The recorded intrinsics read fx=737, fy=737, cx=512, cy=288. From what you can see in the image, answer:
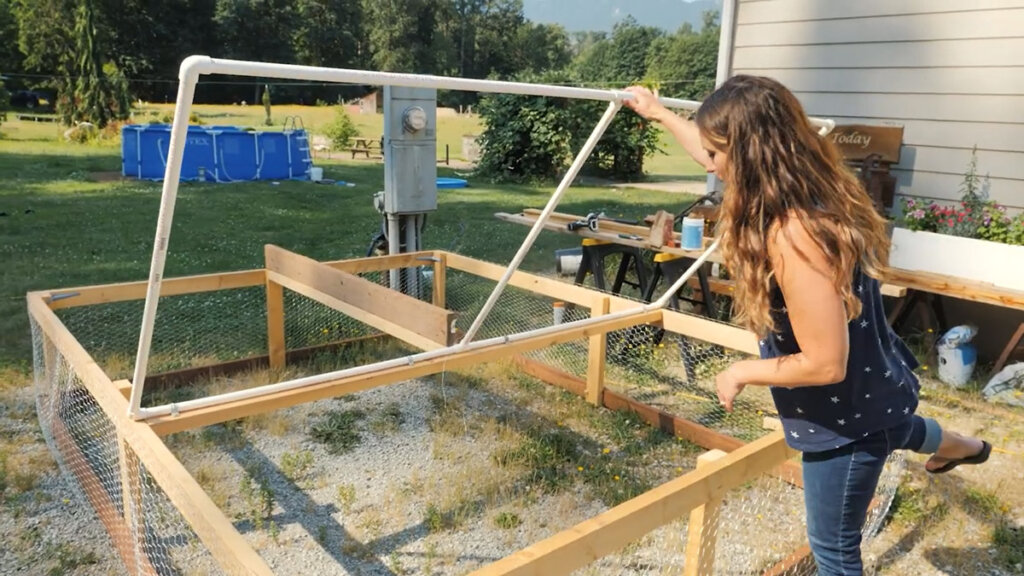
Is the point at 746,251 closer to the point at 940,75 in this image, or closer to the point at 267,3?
the point at 940,75

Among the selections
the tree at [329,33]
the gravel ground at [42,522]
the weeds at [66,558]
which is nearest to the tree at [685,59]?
the tree at [329,33]

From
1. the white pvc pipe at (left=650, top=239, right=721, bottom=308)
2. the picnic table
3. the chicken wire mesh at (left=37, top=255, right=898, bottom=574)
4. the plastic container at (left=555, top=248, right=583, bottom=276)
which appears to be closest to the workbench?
the white pvc pipe at (left=650, top=239, right=721, bottom=308)

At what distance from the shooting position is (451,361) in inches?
109

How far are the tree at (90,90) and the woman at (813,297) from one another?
21588mm

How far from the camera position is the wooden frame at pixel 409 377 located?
1.56 metres

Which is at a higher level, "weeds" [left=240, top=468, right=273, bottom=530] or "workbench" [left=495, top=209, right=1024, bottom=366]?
"workbench" [left=495, top=209, right=1024, bottom=366]

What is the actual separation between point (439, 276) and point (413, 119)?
0.95 meters

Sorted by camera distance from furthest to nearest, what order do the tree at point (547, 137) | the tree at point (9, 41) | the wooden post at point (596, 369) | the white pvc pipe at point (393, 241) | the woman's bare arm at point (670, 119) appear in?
1. the tree at point (9, 41)
2. the tree at point (547, 137)
3. the white pvc pipe at point (393, 241)
4. the wooden post at point (596, 369)
5. the woman's bare arm at point (670, 119)

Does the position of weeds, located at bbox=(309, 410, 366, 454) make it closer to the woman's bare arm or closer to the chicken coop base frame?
the chicken coop base frame

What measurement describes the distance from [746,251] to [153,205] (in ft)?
32.2

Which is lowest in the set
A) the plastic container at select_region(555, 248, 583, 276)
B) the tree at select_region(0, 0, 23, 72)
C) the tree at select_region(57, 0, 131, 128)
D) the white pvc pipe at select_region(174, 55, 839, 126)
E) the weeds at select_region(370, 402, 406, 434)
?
the weeds at select_region(370, 402, 406, 434)

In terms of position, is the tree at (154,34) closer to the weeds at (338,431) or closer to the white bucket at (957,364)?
the weeds at (338,431)

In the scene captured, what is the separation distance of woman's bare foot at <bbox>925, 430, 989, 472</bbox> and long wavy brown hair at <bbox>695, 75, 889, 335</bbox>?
855 mm

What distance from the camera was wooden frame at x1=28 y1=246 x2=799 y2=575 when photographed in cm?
156
